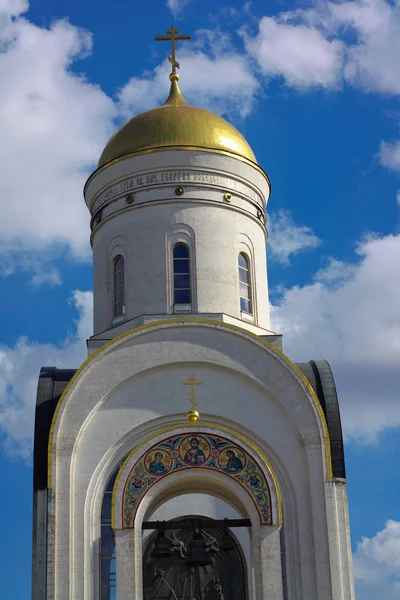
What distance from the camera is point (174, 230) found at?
20.0m

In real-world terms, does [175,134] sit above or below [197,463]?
above

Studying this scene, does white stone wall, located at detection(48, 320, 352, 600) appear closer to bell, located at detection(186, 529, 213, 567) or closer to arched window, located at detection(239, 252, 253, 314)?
bell, located at detection(186, 529, 213, 567)

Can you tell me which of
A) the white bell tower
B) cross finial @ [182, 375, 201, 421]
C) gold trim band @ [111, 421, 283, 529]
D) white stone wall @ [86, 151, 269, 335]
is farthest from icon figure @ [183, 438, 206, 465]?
white stone wall @ [86, 151, 269, 335]

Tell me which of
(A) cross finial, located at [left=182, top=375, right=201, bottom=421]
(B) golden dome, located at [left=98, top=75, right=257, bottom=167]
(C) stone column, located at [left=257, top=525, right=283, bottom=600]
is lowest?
(C) stone column, located at [left=257, top=525, right=283, bottom=600]

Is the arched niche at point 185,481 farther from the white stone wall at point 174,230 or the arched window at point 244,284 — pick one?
the arched window at point 244,284

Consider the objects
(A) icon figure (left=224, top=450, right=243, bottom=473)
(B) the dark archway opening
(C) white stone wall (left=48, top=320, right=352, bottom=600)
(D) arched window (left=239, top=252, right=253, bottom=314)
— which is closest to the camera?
(C) white stone wall (left=48, top=320, right=352, bottom=600)

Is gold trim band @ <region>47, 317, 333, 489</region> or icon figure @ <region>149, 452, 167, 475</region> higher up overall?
gold trim band @ <region>47, 317, 333, 489</region>

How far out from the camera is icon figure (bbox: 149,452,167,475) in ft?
56.8

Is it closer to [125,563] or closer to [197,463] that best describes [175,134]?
[197,463]

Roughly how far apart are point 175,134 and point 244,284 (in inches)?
125

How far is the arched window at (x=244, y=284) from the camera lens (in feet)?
66.1

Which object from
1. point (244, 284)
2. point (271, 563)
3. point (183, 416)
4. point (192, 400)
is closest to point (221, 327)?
point (192, 400)

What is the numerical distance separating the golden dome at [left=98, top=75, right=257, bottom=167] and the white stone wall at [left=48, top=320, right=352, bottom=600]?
13.3 ft

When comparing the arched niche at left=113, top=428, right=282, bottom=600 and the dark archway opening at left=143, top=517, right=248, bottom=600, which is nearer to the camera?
the arched niche at left=113, top=428, right=282, bottom=600
